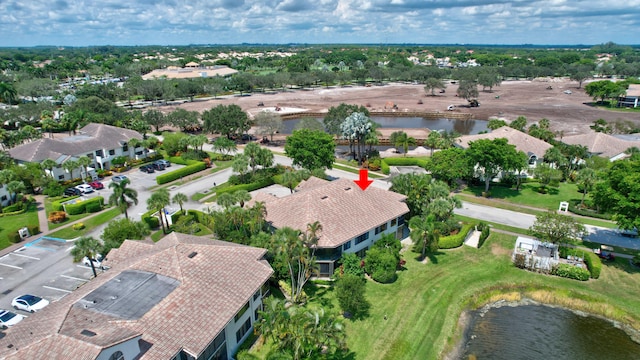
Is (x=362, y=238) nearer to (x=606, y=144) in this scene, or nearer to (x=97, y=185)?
(x=97, y=185)

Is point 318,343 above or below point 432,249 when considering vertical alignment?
above

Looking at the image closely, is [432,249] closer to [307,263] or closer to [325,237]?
[325,237]

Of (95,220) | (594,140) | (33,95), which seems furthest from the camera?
(33,95)

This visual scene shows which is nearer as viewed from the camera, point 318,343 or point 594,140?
point 318,343

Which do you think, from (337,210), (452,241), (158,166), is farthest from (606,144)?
(158,166)

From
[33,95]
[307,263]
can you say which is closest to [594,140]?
[307,263]

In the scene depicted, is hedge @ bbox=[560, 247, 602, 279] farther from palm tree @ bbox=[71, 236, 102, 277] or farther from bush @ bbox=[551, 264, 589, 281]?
palm tree @ bbox=[71, 236, 102, 277]

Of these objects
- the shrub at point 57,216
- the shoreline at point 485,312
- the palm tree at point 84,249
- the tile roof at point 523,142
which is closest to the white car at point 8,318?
the palm tree at point 84,249
